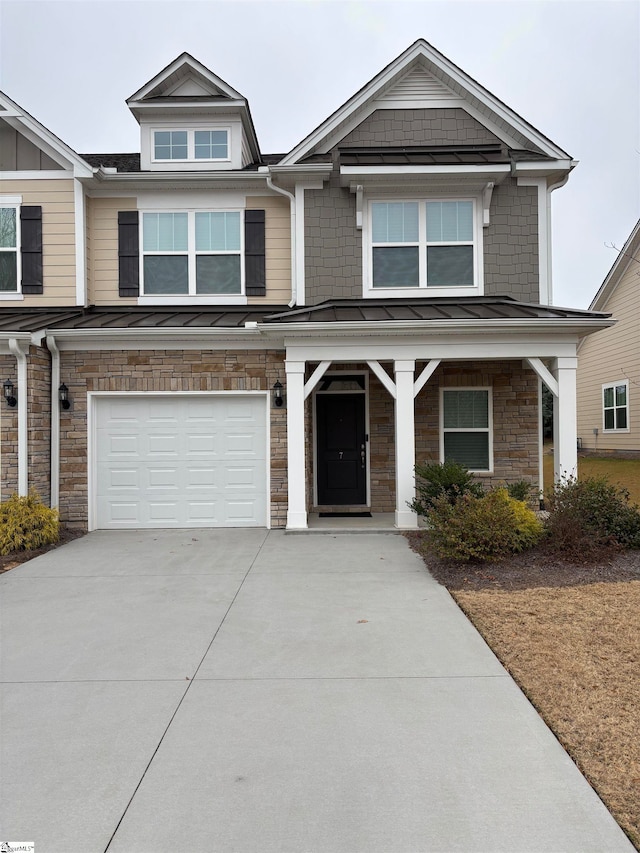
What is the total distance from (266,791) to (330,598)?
10.5 feet

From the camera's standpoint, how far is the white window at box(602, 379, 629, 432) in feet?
63.7

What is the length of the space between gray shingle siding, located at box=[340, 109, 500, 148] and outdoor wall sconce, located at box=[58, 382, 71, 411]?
22.0 ft

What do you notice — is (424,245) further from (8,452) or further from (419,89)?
(8,452)

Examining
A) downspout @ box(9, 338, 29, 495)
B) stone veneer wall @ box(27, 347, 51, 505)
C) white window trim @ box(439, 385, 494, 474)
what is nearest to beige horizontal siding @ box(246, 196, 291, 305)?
white window trim @ box(439, 385, 494, 474)

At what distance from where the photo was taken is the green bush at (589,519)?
24.1ft

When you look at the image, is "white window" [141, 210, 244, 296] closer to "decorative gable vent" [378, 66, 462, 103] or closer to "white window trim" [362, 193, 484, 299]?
"white window trim" [362, 193, 484, 299]

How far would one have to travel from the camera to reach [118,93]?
39031 millimetres

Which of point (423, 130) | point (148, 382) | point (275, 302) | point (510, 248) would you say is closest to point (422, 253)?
point (510, 248)

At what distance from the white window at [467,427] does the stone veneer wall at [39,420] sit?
6.83 meters

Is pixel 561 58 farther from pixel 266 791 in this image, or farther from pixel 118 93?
pixel 118 93

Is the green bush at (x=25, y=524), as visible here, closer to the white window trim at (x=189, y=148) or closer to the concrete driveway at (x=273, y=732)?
the concrete driveway at (x=273, y=732)

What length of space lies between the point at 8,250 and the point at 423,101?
8.21 metres

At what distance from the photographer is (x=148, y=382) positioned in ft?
32.8

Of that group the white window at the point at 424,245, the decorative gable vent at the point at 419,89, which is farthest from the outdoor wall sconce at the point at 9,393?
the decorative gable vent at the point at 419,89
